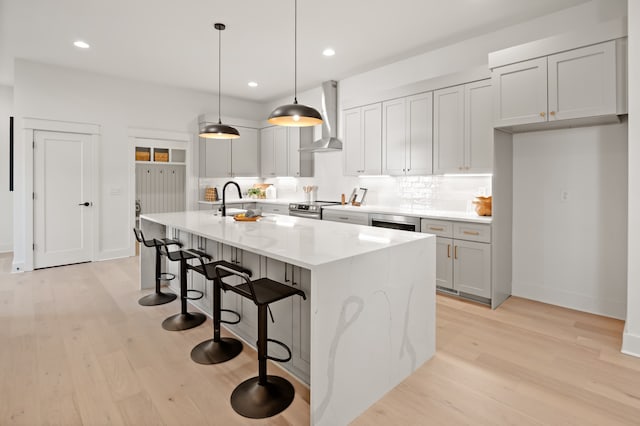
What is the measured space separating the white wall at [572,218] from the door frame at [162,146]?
17.3ft

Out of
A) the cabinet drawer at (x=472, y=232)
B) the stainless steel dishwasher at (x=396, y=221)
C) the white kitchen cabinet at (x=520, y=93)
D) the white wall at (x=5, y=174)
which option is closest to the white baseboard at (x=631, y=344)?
the cabinet drawer at (x=472, y=232)

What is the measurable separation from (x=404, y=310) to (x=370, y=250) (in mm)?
560

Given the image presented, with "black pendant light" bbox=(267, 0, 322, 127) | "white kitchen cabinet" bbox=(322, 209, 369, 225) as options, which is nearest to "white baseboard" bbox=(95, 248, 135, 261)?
"white kitchen cabinet" bbox=(322, 209, 369, 225)

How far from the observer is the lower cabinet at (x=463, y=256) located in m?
3.57

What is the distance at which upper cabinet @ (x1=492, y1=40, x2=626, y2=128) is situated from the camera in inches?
111

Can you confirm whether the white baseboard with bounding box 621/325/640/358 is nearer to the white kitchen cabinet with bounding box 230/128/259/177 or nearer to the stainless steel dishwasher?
the stainless steel dishwasher

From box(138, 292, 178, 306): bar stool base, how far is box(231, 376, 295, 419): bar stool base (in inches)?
75.7

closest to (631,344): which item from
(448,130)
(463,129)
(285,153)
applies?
(463,129)

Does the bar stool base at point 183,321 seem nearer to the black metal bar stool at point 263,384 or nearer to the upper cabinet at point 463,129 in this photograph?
the black metal bar stool at point 263,384

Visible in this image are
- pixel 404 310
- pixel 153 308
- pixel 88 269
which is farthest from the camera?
pixel 88 269

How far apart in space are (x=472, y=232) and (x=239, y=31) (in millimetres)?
3396

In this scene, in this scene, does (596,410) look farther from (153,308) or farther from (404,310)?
(153,308)

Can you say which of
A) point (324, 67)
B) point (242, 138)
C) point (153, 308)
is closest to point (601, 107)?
point (324, 67)

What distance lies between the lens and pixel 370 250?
6.63 ft
